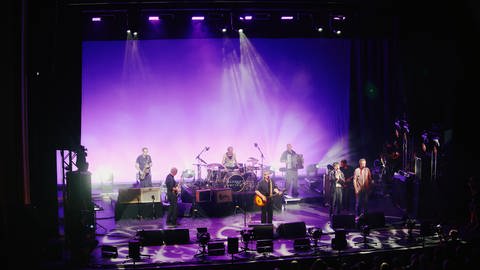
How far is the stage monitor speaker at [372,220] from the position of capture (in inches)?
540

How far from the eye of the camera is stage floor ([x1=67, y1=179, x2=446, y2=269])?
11.9 m

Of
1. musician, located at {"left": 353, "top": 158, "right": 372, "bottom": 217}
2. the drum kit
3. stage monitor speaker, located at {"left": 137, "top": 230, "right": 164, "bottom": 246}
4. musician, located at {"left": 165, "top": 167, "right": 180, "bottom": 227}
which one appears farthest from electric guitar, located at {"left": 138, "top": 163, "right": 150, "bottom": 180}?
musician, located at {"left": 353, "top": 158, "right": 372, "bottom": 217}

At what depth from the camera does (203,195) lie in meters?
16.1

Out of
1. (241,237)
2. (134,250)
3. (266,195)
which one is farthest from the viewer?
(266,195)

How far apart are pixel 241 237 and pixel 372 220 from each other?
3.85 m

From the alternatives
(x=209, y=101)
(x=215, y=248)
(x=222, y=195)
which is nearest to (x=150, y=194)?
(x=222, y=195)

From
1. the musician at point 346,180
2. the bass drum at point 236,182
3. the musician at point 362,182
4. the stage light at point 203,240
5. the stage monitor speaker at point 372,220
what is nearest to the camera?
the stage light at point 203,240

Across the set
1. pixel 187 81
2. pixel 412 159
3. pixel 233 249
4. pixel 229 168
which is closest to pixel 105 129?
pixel 187 81

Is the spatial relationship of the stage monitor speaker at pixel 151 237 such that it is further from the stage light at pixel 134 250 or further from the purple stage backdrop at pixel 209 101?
the purple stage backdrop at pixel 209 101

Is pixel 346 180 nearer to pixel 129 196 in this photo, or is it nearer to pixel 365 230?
pixel 365 230

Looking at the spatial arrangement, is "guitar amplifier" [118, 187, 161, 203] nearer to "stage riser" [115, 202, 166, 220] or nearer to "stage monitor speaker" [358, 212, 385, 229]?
"stage riser" [115, 202, 166, 220]

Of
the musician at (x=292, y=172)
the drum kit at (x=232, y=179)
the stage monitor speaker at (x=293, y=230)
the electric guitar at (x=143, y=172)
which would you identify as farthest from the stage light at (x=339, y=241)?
the electric guitar at (x=143, y=172)

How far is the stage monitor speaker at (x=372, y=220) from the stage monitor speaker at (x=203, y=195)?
5.08 m

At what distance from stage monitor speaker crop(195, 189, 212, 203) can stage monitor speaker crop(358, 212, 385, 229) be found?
5.08 meters
